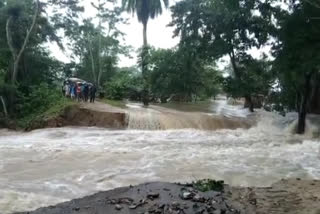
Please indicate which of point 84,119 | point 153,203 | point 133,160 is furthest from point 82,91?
point 153,203

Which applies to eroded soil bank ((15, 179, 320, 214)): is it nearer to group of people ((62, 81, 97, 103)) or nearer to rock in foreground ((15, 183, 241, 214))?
rock in foreground ((15, 183, 241, 214))

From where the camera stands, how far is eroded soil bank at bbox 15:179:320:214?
491 cm

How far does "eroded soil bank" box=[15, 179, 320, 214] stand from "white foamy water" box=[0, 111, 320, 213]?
56.0 inches

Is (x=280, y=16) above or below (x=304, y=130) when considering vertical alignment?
above

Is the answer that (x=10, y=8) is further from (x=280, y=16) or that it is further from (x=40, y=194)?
(x=40, y=194)

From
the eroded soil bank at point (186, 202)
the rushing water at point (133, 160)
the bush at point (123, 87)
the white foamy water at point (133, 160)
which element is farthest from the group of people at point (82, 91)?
the eroded soil bank at point (186, 202)

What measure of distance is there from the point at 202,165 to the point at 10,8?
50.9 feet

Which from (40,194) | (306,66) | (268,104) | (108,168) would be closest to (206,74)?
(268,104)

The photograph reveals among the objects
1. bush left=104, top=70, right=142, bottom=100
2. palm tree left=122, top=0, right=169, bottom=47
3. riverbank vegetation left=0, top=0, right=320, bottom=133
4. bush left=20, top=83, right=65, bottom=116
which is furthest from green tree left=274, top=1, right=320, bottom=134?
palm tree left=122, top=0, right=169, bottom=47

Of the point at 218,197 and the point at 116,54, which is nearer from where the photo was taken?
the point at 218,197

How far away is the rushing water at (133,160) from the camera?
25.3ft

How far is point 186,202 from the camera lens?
5.04m

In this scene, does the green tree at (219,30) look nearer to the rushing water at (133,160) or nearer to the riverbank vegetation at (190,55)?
the riverbank vegetation at (190,55)

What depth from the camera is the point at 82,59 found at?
36.6 metres
